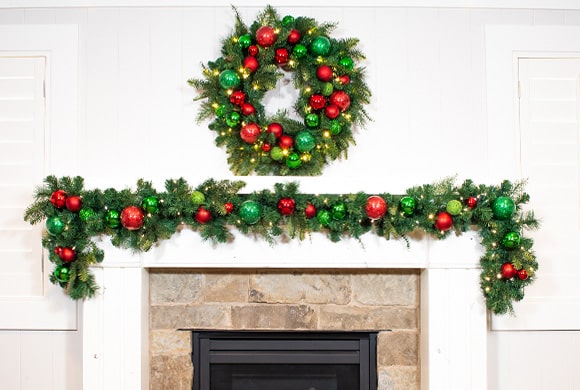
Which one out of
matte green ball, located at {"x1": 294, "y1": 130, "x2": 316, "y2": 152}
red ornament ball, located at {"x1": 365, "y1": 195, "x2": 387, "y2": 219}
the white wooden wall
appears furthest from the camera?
the white wooden wall

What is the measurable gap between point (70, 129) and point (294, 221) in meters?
1.03

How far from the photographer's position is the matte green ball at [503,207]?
1.96m

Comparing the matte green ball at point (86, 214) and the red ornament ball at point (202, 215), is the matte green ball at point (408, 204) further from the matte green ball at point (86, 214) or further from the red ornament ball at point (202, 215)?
the matte green ball at point (86, 214)

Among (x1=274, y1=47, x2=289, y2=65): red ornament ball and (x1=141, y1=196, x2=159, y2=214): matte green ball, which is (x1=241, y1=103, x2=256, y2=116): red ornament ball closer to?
(x1=274, y1=47, x2=289, y2=65): red ornament ball

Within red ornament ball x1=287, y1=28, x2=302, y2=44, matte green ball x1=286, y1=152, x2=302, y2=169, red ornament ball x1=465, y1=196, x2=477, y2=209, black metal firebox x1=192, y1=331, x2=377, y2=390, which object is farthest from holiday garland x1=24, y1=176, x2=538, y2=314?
red ornament ball x1=287, y1=28, x2=302, y2=44

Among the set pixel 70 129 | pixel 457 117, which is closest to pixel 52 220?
pixel 70 129

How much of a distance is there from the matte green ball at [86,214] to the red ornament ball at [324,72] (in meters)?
1.01

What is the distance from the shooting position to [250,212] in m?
1.93

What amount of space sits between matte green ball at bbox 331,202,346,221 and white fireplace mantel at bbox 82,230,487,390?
15 centimetres

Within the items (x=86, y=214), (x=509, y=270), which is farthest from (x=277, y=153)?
(x=509, y=270)

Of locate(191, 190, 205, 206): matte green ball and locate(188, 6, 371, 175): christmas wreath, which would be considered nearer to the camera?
locate(191, 190, 205, 206): matte green ball

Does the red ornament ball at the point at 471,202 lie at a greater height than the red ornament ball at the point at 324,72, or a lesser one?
lesser

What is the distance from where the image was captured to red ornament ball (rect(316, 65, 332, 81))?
6.85 ft

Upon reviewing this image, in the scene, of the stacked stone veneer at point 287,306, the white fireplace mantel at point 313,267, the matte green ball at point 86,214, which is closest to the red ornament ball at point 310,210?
the white fireplace mantel at point 313,267
